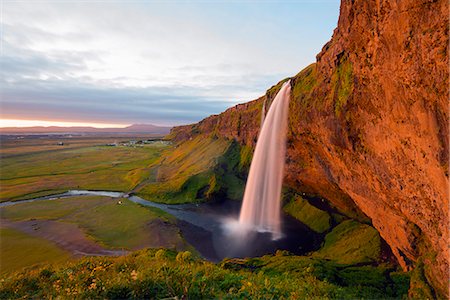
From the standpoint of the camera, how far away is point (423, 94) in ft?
38.8

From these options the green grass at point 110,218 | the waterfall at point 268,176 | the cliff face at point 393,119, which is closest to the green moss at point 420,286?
the cliff face at point 393,119

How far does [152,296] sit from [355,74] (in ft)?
66.4

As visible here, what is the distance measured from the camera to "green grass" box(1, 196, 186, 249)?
33969 mm

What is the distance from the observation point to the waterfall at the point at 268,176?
37.9 metres

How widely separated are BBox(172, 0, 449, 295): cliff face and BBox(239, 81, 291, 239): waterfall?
8073 millimetres

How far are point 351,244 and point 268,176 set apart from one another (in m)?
17.1

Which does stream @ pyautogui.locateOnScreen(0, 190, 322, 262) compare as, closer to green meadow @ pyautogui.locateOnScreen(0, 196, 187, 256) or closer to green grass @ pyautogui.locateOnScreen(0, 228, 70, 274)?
green meadow @ pyautogui.locateOnScreen(0, 196, 187, 256)

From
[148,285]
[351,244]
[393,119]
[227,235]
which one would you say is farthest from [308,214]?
[148,285]

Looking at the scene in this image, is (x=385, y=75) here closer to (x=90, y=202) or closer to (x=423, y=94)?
(x=423, y=94)

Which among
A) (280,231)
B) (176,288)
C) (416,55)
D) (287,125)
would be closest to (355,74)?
(416,55)

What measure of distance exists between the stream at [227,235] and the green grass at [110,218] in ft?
9.39

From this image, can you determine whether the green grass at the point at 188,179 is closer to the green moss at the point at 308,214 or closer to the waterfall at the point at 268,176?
the waterfall at the point at 268,176

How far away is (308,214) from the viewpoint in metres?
40.2

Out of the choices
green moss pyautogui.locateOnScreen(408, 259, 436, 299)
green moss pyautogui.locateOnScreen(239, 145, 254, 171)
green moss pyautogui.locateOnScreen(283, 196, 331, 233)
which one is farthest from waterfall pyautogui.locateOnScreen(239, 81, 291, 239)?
green moss pyautogui.locateOnScreen(408, 259, 436, 299)
